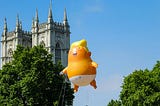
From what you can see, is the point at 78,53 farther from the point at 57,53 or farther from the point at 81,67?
the point at 57,53

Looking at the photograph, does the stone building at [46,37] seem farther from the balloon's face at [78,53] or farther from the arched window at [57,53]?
the balloon's face at [78,53]

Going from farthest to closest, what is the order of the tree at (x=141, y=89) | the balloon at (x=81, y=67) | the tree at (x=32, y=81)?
the tree at (x=141, y=89), the tree at (x=32, y=81), the balloon at (x=81, y=67)

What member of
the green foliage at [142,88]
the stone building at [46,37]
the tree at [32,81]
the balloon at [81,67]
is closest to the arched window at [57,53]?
the stone building at [46,37]

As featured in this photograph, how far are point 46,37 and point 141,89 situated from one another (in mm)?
66094

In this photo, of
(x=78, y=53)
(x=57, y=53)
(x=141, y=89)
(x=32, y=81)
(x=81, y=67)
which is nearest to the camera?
(x=81, y=67)

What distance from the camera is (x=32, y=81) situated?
197 ft

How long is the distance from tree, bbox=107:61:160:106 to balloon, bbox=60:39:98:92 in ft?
106

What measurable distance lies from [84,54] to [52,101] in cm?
3269

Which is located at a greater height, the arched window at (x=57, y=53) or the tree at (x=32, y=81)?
the arched window at (x=57, y=53)

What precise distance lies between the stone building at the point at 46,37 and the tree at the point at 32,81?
194ft

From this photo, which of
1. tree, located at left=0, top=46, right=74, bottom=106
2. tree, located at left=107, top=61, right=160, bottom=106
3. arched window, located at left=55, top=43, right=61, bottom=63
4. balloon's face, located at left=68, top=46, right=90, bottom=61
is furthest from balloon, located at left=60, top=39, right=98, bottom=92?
arched window, located at left=55, top=43, right=61, bottom=63

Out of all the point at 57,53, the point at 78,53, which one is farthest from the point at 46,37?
the point at 78,53

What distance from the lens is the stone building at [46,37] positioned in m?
127

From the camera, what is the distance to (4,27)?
140875 mm
